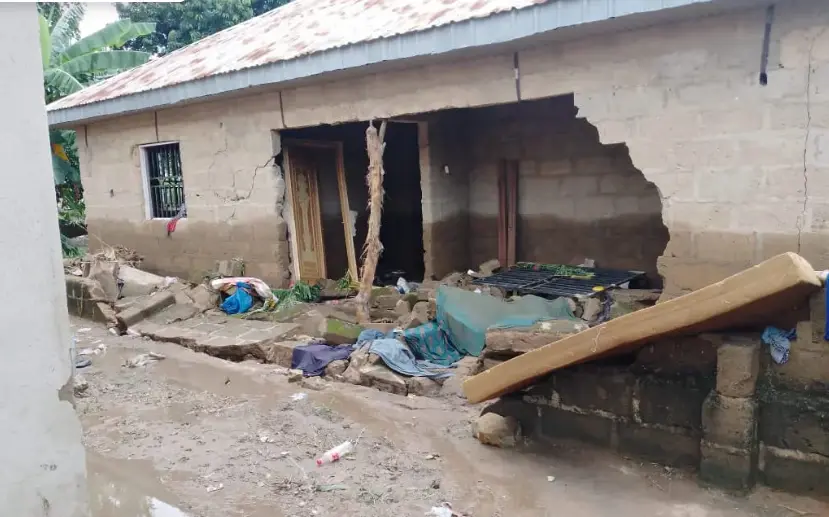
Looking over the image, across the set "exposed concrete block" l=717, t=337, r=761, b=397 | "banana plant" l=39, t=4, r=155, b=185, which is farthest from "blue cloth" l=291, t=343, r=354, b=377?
"banana plant" l=39, t=4, r=155, b=185

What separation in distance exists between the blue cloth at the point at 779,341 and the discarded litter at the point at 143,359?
6194mm

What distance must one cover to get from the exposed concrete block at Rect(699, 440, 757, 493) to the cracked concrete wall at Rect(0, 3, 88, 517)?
11.6 ft

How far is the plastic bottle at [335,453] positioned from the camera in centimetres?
425

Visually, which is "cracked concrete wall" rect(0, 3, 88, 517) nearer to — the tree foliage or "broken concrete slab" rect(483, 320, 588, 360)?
"broken concrete slab" rect(483, 320, 588, 360)

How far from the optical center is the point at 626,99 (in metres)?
5.73

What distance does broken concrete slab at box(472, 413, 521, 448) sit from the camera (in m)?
4.39

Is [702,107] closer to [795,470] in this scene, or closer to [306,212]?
[795,470]

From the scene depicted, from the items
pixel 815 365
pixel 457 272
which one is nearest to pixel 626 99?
pixel 815 365

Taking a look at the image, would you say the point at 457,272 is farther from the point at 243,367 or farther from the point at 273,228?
the point at 243,367

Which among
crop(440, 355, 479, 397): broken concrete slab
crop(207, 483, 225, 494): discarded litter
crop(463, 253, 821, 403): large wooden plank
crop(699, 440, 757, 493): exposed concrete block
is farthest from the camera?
crop(440, 355, 479, 397): broken concrete slab

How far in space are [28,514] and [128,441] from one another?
215cm

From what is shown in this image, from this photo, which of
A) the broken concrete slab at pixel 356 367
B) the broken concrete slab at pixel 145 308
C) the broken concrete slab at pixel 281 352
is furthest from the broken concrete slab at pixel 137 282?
the broken concrete slab at pixel 356 367

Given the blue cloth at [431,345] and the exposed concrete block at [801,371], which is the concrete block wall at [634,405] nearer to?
the exposed concrete block at [801,371]

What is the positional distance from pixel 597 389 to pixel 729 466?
2.94ft
